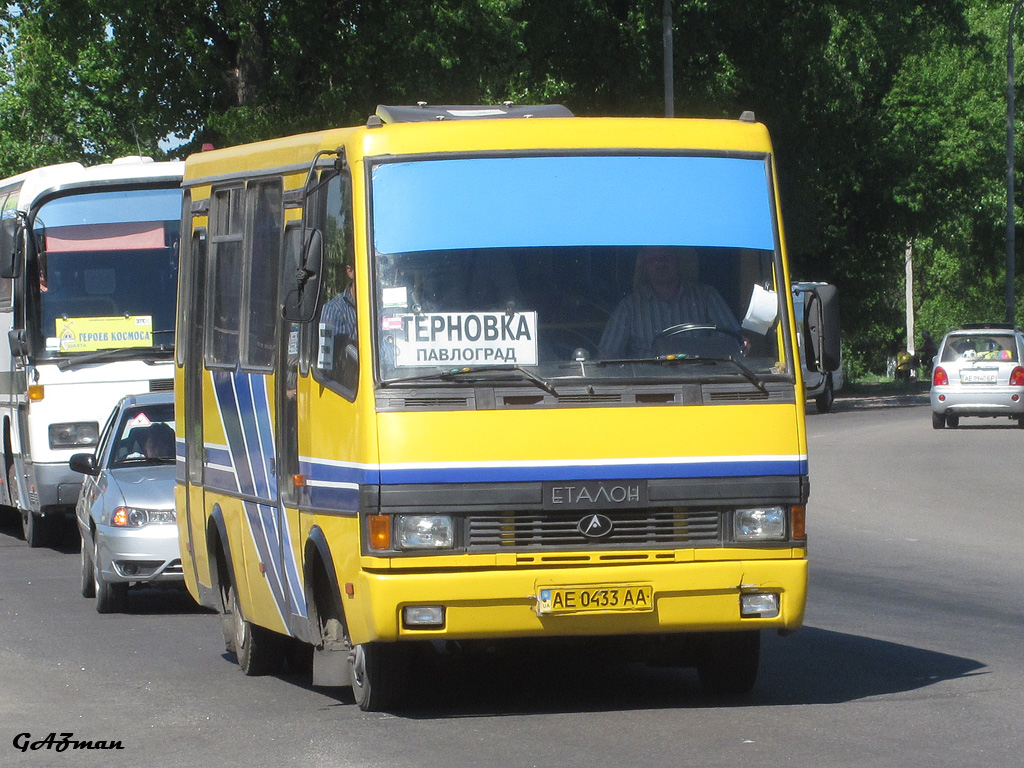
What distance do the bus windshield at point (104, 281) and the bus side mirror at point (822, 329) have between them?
977cm

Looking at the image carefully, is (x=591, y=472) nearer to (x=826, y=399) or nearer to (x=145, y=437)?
(x=145, y=437)

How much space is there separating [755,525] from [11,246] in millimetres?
11476

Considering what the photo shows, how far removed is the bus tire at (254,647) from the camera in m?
10.2

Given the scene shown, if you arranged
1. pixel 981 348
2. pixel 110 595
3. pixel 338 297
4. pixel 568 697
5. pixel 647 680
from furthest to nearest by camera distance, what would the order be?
1. pixel 981 348
2. pixel 110 595
3. pixel 647 680
4. pixel 568 697
5. pixel 338 297

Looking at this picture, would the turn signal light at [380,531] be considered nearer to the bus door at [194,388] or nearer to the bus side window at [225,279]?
the bus side window at [225,279]

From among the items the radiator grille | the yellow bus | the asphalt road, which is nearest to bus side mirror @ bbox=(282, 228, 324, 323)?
the yellow bus

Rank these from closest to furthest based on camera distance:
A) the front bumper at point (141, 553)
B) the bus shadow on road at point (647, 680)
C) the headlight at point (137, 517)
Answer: the bus shadow on road at point (647, 680), the front bumper at point (141, 553), the headlight at point (137, 517)

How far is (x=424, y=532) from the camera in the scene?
7.96m

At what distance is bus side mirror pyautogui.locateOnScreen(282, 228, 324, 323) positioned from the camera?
8391 mm

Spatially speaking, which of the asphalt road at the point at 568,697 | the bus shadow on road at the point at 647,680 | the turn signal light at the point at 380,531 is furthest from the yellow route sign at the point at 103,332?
the turn signal light at the point at 380,531

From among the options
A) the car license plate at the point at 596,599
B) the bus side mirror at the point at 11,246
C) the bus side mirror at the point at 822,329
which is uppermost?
the bus side mirror at the point at 11,246

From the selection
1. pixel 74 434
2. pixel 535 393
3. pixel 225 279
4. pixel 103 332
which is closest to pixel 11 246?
pixel 103 332

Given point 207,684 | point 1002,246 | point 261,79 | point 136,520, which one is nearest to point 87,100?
point 261,79

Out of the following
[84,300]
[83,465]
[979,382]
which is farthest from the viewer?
[979,382]
